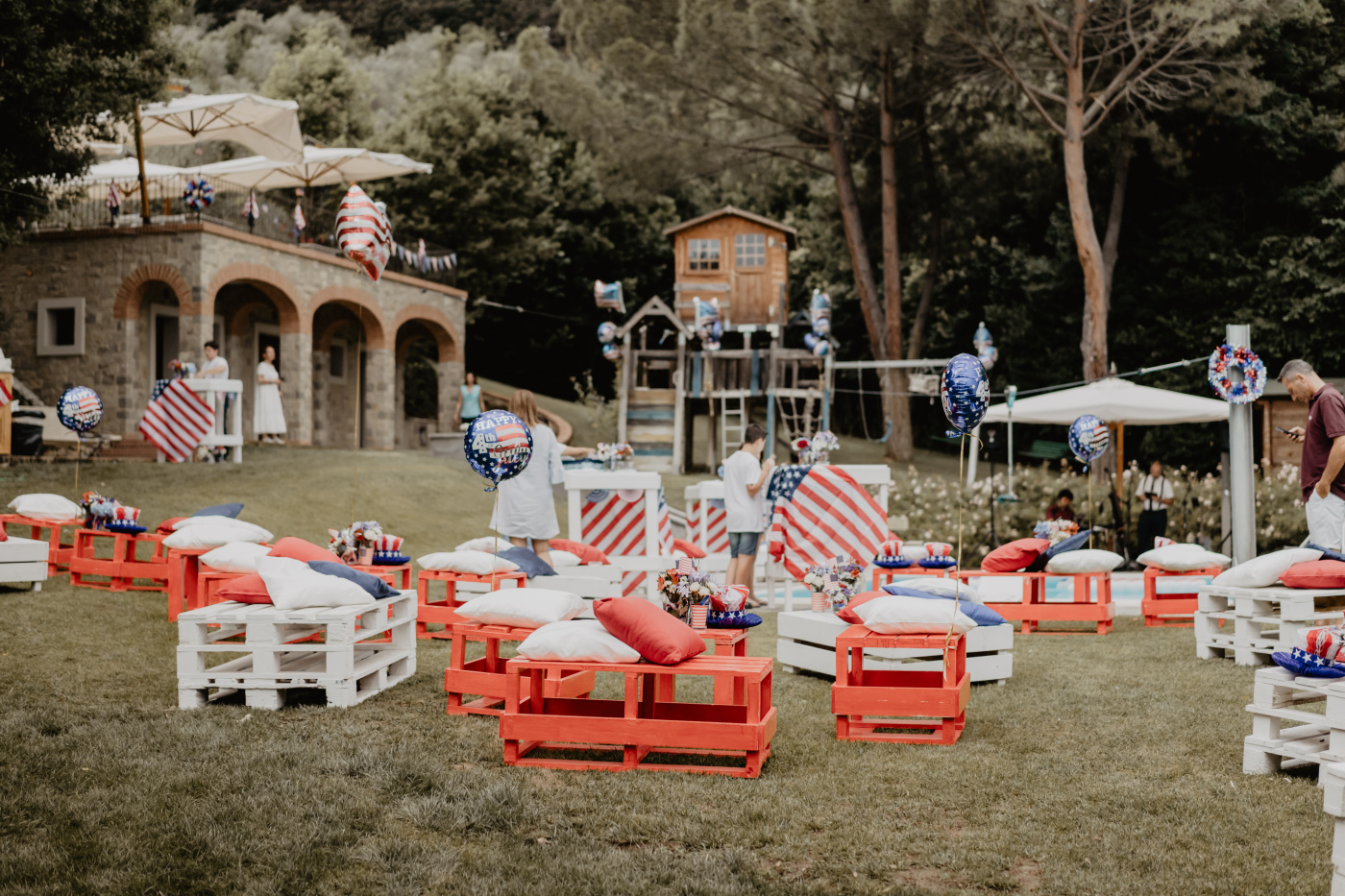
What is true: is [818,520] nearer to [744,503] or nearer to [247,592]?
[744,503]

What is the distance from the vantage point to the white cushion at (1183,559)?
9055mm

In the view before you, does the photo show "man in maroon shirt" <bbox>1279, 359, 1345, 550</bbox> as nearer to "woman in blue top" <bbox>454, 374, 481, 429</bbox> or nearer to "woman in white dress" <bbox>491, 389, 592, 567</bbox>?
"woman in white dress" <bbox>491, 389, 592, 567</bbox>

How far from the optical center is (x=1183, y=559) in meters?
9.05

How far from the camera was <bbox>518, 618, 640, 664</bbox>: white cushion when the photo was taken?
4.77 m

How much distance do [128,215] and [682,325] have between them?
10087mm

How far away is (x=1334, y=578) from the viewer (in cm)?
623

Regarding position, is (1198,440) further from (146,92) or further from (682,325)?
(146,92)

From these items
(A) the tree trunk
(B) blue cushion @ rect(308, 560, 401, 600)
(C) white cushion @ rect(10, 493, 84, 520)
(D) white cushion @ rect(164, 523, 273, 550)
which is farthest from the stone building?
(B) blue cushion @ rect(308, 560, 401, 600)

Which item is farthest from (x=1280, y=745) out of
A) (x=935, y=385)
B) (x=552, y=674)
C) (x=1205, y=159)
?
(x=1205, y=159)

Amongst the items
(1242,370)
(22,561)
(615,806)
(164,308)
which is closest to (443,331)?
(164,308)

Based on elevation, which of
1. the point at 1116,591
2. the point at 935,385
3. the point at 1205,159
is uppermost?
the point at 1205,159

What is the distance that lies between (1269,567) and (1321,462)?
688 millimetres

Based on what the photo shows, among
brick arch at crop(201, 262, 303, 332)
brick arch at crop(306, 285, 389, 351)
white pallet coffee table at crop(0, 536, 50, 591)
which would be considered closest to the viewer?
white pallet coffee table at crop(0, 536, 50, 591)

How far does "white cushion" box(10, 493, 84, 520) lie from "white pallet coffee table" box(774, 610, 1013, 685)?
20.4 ft
